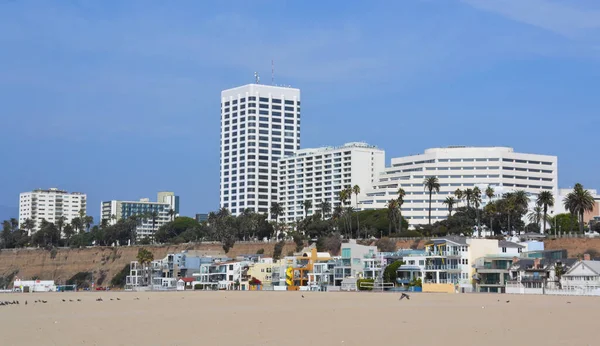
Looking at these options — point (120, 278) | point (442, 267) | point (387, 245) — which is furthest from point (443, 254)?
point (120, 278)

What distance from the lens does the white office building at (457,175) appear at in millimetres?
164375

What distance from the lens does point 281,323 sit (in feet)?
113

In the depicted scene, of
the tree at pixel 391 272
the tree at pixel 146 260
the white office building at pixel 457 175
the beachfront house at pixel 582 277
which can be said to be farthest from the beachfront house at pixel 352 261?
the white office building at pixel 457 175

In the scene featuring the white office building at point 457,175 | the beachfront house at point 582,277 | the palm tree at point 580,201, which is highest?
the white office building at point 457,175

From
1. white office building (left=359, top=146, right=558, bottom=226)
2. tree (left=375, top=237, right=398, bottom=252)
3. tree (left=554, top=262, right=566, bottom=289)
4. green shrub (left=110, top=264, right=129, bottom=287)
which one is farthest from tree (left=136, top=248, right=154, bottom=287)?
tree (left=554, top=262, right=566, bottom=289)

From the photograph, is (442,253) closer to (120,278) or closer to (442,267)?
(442,267)

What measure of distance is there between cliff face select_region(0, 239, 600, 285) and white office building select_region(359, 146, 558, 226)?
3941cm

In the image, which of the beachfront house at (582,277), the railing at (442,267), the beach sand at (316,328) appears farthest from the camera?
the railing at (442,267)

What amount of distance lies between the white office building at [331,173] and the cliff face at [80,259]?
47499mm

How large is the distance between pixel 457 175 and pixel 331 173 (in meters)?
32.2

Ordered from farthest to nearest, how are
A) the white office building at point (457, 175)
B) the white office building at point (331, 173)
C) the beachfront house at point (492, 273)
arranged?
the white office building at point (331, 173)
the white office building at point (457, 175)
the beachfront house at point (492, 273)

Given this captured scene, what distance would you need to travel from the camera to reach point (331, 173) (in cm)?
19038

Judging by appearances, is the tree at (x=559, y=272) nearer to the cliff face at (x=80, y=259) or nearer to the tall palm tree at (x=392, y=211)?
the tall palm tree at (x=392, y=211)

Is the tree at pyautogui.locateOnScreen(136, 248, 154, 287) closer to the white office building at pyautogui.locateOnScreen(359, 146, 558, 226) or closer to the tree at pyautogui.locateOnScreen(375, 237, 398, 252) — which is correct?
the tree at pyautogui.locateOnScreen(375, 237, 398, 252)
